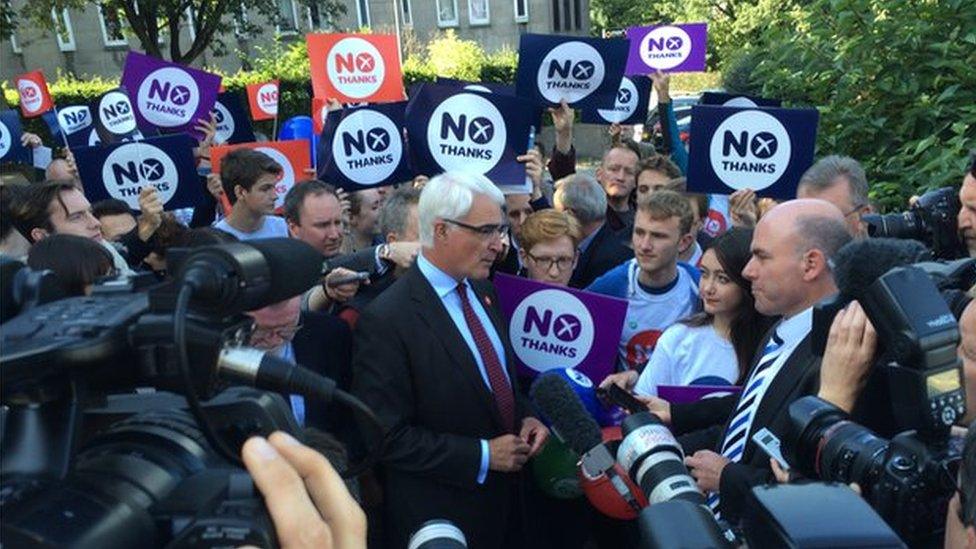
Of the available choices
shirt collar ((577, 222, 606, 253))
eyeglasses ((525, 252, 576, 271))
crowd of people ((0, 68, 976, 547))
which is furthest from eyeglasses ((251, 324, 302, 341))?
shirt collar ((577, 222, 606, 253))

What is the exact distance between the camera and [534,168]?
5.10 metres

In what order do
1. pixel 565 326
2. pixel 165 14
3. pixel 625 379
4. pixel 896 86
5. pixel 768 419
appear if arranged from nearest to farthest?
pixel 768 419
pixel 625 379
pixel 565 326
pixel 896 86
pixel 165 14

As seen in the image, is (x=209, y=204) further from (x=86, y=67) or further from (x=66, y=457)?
(x=86, y=67)

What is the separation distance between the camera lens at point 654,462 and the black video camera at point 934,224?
2354 millimetres

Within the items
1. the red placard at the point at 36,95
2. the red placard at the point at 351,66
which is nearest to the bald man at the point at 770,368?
the red placard at the point at 351,66

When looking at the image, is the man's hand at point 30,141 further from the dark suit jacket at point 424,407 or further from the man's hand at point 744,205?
the dark suit jacket at point 424,407

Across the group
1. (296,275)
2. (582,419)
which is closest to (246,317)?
(296,275)

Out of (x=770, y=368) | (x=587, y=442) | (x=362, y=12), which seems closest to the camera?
(x=587, y=442)

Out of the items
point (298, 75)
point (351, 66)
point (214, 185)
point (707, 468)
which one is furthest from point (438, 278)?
point (298, 75)

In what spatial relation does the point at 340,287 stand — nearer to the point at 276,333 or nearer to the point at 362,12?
the point at 276,333

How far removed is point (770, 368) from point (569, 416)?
2.11 ft

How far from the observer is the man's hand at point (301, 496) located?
1.01 metres

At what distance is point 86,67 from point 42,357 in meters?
36.0

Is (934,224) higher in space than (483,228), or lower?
lower
